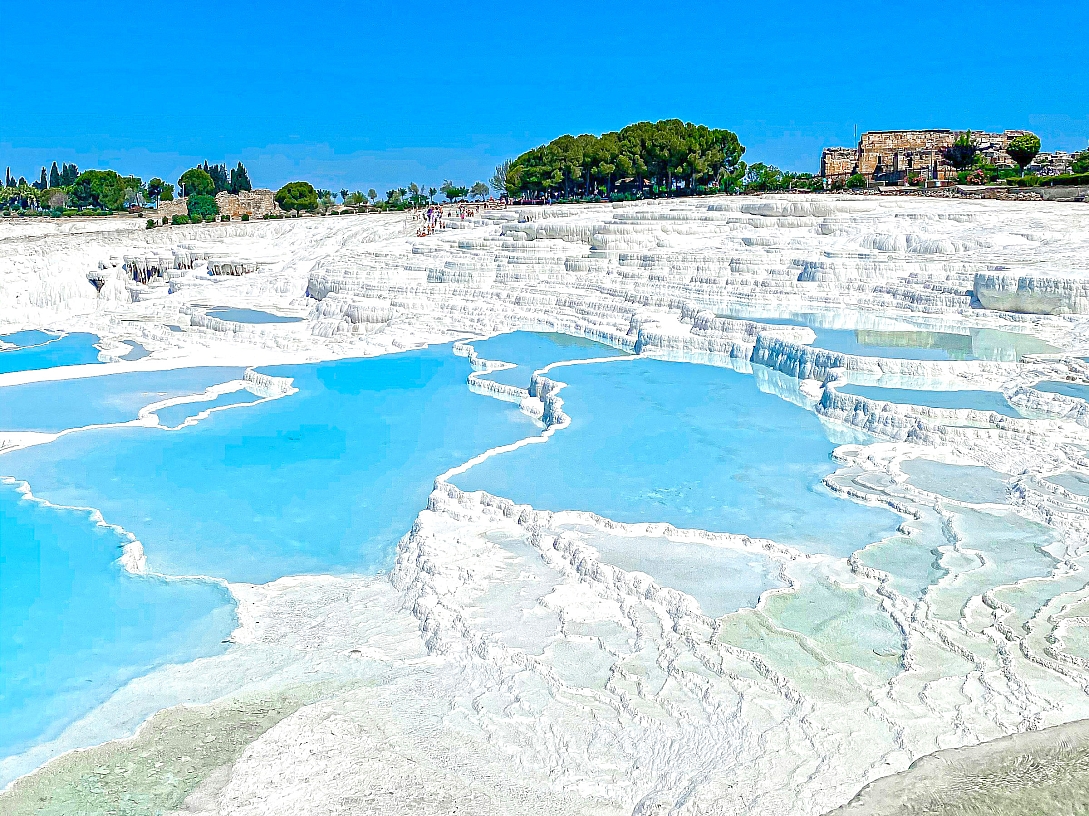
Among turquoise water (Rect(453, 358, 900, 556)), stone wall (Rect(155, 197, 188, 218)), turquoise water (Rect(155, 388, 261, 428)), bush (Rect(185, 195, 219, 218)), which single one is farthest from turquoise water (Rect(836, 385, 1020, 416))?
stone wall (Rect(155, 197, 188, 218))

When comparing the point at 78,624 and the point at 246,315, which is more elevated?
the point at 246,315

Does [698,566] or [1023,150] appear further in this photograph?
[1023,150]

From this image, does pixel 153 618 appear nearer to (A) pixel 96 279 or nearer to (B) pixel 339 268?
(B) pixel 339 268

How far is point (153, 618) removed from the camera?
647cm

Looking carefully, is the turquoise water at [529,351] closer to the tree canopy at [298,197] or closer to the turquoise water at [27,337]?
the turquoise water at [27,337]

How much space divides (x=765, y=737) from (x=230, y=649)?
3202 mm

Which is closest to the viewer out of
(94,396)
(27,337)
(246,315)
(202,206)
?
(94,396)

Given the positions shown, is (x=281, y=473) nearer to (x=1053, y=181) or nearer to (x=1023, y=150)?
(x=1053, y=181)

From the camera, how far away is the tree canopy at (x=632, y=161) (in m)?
37.3

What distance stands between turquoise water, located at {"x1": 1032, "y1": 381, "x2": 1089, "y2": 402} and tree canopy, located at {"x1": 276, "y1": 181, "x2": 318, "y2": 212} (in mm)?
35401

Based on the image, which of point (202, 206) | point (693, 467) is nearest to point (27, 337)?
point (693, 467)

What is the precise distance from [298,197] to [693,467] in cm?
3639

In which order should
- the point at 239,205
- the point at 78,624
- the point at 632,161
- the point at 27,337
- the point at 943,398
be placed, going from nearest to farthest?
1. the point at 78,624
2. the point at 943,398
3. the point at 27,337
4. the point at 632,161
5. the point at 239,205

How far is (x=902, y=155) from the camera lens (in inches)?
1613
